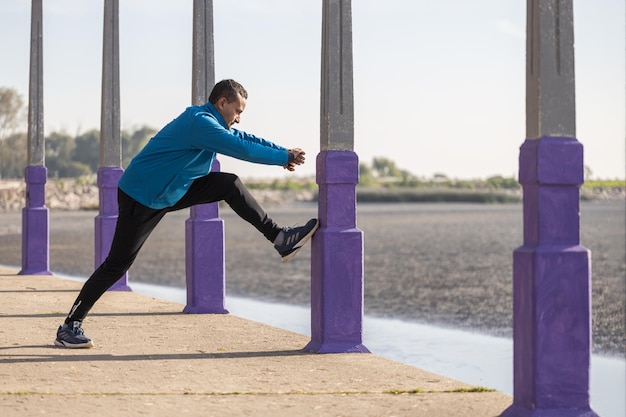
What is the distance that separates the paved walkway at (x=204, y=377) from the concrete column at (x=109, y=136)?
361 cm

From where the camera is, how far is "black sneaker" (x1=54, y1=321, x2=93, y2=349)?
30.6 feet

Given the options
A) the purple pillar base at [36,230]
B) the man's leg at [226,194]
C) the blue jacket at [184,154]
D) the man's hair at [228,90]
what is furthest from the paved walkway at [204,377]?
the purple pillar base at [36,230]

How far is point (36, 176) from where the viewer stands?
691 inches

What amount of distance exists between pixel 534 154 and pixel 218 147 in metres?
2.45

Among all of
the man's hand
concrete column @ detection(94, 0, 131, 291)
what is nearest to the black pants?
the man's hand

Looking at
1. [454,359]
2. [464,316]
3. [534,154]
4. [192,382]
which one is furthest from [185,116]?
[464,316]

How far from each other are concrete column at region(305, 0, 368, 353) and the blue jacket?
0.78m

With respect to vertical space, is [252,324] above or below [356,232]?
below

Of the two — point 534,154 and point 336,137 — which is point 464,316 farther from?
point 534,154

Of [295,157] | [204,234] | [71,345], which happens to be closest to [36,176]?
[204,234]

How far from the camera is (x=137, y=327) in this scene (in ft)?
35.6

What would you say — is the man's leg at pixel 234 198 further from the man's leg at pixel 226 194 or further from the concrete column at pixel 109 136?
the concrete column at pixel 109 136

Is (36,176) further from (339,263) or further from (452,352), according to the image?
(339,263)

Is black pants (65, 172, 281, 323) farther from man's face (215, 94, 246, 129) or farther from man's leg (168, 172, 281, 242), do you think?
man's face (215, 94, 246, 129)
